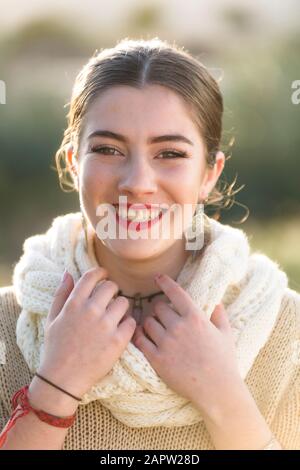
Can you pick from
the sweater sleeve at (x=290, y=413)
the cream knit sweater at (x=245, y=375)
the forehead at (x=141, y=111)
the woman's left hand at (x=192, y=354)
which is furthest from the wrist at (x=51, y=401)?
the forehead at (x=141, y=111)

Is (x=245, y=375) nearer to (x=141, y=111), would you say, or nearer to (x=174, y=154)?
(x=174, y=154)

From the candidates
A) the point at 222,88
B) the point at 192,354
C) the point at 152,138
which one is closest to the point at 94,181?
the point at 152,138

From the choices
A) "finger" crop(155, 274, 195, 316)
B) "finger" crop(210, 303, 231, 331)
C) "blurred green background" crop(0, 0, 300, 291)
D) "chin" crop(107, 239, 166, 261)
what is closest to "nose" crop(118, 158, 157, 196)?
"chin" crop(107, 239, 166, 261)

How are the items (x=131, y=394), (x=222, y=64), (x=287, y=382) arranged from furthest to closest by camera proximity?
(x=222, y=64) < (x=287, y=382) < (x=131, y=394)

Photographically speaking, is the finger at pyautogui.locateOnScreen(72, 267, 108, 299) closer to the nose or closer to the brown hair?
the nose

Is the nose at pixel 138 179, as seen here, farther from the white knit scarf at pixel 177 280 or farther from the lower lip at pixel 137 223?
the white knit scarf at pixel 177 280

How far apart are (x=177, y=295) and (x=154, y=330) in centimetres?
11

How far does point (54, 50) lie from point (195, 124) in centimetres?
686

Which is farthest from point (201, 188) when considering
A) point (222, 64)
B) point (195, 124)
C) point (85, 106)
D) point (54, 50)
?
point (54, 50)

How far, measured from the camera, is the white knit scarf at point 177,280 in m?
1.90

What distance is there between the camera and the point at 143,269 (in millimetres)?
2098

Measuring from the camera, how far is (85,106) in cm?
204

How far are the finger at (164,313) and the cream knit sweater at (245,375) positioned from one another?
0.09m
